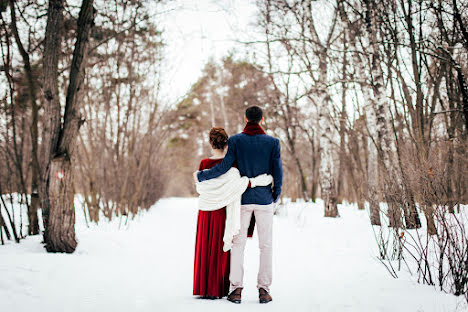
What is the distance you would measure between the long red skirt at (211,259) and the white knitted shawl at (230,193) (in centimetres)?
10

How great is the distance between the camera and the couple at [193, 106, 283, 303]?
114 inches

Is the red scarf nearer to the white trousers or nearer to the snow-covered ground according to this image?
the white trousers

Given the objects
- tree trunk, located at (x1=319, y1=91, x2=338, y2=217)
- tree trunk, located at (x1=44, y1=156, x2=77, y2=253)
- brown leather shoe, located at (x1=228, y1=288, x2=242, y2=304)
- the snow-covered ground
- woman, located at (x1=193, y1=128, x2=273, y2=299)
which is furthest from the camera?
tree trunk, located at (x1=319, y1=91, x2=338, y2=217)

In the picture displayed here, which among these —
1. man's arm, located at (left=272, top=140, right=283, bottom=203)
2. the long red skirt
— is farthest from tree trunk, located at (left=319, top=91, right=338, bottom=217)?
the long red skirt

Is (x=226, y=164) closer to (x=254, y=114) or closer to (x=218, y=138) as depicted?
(x=218, y=138)

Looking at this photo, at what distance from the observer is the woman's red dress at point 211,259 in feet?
9.68

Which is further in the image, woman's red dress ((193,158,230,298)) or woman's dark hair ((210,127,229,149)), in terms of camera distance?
woman's dark hair ((210,127,229,149))

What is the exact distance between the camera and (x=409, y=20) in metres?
5.43

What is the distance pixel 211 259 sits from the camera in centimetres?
298

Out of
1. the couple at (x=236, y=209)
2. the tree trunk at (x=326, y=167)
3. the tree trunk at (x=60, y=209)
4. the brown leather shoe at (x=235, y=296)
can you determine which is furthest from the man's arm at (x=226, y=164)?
the tree trunk at (x=326, y=167)

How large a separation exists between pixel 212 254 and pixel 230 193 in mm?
641

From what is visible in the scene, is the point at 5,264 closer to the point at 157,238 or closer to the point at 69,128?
the point at 69,128

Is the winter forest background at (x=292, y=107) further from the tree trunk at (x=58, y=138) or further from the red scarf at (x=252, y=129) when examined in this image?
the red scarf at (x=252, y=129)

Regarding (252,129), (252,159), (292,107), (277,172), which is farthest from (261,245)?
(292,107)
